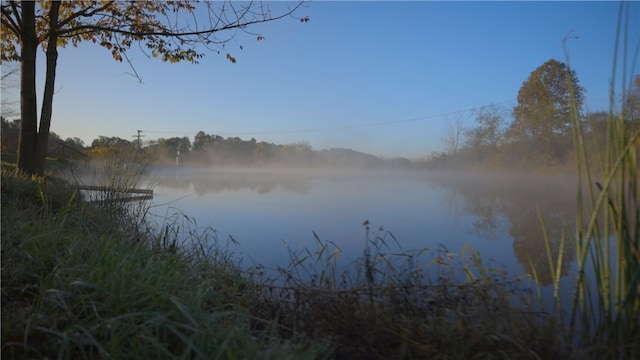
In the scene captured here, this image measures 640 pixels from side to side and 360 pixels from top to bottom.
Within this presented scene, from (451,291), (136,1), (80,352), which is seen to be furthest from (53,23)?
(451,291)

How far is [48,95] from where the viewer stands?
19.0 ft

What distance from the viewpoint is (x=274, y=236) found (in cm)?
422

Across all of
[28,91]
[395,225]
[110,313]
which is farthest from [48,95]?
[110,313]

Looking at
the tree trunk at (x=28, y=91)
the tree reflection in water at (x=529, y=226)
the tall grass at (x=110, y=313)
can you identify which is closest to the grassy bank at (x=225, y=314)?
the tall grass at (x=110, y=313)

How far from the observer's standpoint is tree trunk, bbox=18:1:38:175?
4914 millimetres

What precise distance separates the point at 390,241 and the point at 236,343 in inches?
115

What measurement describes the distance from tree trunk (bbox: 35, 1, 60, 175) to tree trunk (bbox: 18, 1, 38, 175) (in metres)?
0.14

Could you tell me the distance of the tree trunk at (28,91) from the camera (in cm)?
491

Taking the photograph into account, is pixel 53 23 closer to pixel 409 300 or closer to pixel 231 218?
pixel 231 218

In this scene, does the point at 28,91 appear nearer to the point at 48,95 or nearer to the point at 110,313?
the point at 48,95

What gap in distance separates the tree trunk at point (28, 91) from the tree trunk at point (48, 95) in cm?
14

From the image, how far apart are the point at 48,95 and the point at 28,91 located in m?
0.71

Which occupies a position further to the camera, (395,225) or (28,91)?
(28,91)

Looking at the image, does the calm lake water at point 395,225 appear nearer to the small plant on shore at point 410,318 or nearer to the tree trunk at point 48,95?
the small plant on shore at point 410,318
